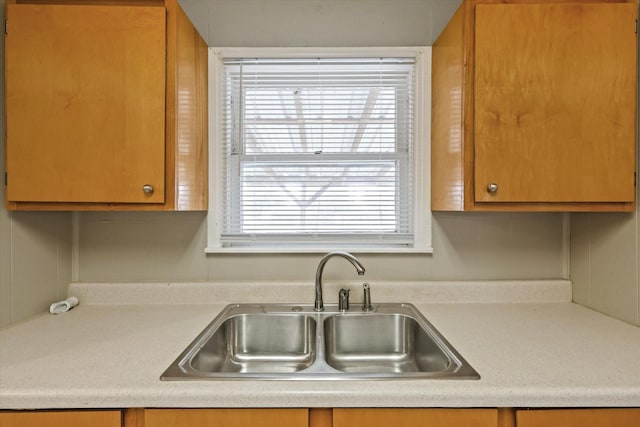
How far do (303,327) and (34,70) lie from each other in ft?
4.39

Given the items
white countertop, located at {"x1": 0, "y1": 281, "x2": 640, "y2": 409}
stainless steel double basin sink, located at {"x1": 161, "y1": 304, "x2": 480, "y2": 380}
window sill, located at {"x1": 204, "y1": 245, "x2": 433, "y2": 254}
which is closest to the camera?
white countertop, located at {"x1": 0, "y1": 281, "x2": 640, "y2": 409}

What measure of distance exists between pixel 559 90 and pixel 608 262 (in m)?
0.70

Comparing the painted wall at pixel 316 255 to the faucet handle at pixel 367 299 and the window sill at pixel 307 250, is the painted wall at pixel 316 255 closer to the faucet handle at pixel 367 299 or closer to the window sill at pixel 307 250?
the window sill at pixel 307 250

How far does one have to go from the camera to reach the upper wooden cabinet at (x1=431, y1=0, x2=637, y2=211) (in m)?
1.22

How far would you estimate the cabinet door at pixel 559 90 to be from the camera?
4.00ft

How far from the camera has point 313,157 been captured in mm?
1656

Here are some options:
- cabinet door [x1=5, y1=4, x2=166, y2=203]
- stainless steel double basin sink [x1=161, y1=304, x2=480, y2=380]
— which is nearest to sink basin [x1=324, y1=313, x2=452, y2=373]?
stainless steel double basin sink [x1=161, y1=304, x2=480, y2=380]

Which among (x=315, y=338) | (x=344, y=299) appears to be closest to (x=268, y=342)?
(x=315, y=338)

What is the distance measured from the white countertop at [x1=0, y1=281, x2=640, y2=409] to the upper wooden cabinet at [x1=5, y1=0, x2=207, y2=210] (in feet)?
1.57

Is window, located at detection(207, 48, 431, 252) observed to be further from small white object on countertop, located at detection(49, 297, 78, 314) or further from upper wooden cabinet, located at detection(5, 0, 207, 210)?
small white object on countertop, located at detection(49, 297, 78, 314)

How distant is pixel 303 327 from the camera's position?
→ 4.77 feet

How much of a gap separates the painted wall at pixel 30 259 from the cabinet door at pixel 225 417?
0.86 metres

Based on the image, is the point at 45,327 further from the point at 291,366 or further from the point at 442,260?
the point at 442,260

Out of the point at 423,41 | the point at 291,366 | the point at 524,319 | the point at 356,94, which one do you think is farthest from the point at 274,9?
the point at 524,319
